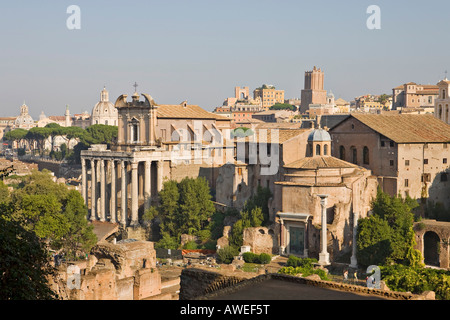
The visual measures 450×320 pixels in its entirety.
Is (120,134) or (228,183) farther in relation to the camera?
(120,134)

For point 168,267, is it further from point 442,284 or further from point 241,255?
point 442,284

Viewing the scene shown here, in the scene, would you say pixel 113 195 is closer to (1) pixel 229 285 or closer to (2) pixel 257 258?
(2) pixel 257 258

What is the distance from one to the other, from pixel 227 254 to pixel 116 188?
14.5m

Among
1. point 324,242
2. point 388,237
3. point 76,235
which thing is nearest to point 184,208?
point 76,235

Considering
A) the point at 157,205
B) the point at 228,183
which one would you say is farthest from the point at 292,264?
the point at 157,205

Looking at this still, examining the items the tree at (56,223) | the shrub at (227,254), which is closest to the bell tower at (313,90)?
the tree at (56,223)

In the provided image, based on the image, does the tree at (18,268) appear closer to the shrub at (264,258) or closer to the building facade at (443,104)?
the shrub at (264,258)

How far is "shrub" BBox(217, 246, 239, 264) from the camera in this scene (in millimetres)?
37844

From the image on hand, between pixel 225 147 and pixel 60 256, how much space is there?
18.6 m

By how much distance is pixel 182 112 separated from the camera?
54.7 metres

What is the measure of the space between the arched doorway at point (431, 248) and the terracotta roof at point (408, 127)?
5580mm

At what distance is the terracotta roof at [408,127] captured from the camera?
3941 centimetres

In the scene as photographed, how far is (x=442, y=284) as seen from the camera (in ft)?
89.4

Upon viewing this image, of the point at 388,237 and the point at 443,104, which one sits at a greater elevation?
the point at 443,104
